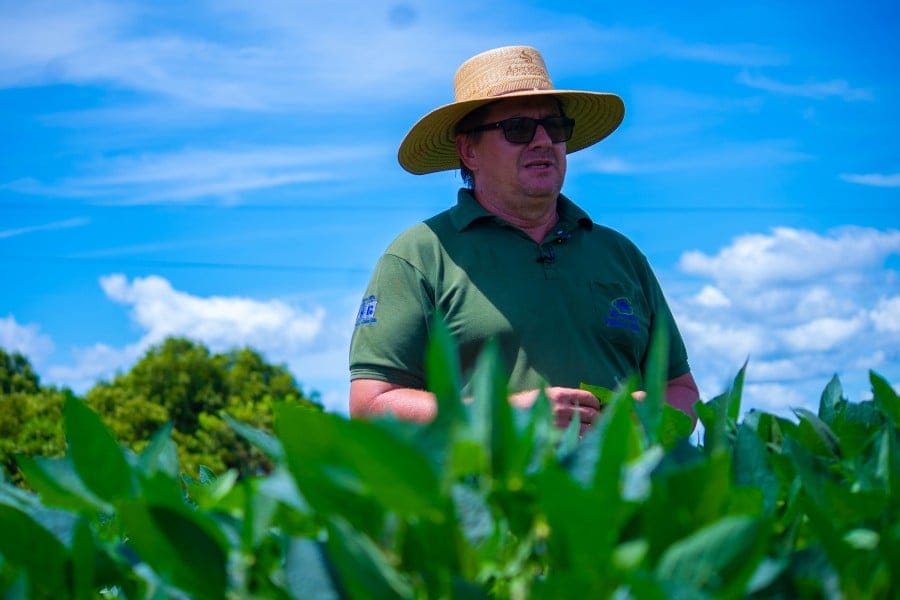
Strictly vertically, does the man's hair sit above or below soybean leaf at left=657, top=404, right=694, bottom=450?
above

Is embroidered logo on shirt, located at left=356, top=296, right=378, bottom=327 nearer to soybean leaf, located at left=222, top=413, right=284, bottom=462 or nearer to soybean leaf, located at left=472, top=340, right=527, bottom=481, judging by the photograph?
soybean leaf, located at left=222, top=413, right=284, bottom=462

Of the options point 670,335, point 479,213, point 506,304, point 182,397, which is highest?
point 182,397

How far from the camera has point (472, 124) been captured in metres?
4.83

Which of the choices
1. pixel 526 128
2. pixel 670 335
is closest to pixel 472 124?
pixel 526 128

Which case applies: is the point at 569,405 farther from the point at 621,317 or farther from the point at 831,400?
the point at 831,400

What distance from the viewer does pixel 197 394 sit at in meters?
15.6

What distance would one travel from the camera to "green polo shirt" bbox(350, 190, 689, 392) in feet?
13.4

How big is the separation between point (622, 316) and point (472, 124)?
1.15 meters

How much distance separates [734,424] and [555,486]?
2.13 ft

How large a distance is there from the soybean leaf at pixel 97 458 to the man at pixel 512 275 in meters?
2.72

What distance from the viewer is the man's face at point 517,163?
450cm

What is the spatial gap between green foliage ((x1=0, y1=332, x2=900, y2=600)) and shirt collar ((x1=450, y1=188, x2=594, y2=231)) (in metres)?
3.50

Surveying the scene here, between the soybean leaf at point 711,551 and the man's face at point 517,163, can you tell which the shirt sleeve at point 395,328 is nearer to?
the man's face at point 517,163

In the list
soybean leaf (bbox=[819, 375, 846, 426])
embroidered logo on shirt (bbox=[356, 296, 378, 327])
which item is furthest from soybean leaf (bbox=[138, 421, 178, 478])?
embroidered logo on shirt (bbox=[356, 296, 378, 327])
